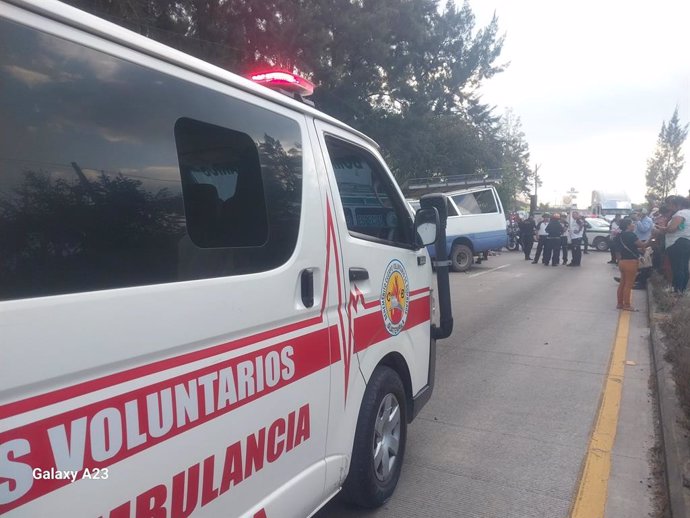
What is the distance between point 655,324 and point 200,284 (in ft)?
24.9

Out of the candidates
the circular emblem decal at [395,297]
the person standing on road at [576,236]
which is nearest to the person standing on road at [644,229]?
the person standing on road at [576,236]

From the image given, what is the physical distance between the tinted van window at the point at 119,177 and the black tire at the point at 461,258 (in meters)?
13.7

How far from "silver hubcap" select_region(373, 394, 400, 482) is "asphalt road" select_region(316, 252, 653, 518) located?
0.84ft

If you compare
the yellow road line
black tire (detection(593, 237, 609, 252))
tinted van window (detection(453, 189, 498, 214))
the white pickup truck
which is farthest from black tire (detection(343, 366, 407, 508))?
black tire (detection(593, 237, 609, 252))

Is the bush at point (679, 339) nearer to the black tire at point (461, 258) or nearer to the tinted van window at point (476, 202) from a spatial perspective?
the black tire at point (461, 258)

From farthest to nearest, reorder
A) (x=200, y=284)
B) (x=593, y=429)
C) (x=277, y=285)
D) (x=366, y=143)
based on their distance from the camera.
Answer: (x=593, y=429) < (x=366, y=143) < (x=277, y=285) < (x=200, y=284)

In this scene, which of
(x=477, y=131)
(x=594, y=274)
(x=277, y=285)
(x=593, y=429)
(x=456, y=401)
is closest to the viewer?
(x=277, y=285)

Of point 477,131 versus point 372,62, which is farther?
point 477,131

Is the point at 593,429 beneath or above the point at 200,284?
beneath

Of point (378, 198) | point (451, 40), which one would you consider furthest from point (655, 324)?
point (451, 40)

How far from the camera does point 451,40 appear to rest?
30.1m

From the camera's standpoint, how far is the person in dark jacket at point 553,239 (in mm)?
17044

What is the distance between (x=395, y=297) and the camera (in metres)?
3.33

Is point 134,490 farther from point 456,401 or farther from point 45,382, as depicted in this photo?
point 456,401
